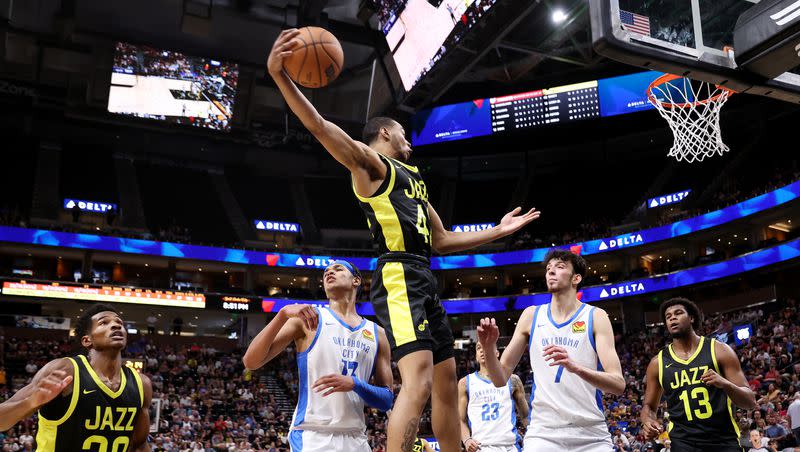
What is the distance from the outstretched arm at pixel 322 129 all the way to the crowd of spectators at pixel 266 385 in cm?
1096

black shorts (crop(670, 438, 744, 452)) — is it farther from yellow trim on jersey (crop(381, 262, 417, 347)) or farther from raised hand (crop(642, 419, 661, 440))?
yellow trim on jersey (crop(381, 262, 417, 347))

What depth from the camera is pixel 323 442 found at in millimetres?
4703

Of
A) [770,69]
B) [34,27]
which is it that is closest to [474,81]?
[34,27]

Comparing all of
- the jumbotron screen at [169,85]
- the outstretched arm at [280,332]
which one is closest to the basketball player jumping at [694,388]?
the outstretched arm at [280,332]

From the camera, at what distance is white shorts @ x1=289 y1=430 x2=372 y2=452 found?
4680 mm

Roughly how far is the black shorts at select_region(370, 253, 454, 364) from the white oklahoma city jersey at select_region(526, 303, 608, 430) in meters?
1.24

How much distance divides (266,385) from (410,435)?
2736cm

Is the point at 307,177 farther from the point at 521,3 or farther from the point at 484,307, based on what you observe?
the point at 521,3

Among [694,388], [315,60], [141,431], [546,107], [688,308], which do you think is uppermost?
[546,107]

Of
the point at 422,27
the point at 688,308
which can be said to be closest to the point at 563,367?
the point at 688,308

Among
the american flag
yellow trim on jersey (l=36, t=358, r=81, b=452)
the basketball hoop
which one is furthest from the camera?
the basketball hoop

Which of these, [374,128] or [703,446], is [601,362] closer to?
[703,446]

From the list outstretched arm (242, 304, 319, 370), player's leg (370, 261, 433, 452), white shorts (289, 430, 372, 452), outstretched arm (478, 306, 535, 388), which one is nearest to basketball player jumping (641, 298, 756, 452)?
outstretched arm (478, 306, 535, 388)

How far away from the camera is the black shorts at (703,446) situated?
5.70 m
